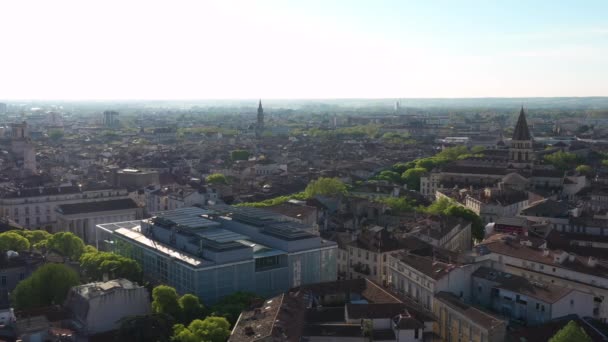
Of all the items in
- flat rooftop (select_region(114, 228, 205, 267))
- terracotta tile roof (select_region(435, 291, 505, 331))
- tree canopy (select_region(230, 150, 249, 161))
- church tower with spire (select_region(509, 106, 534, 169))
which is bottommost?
tree canopy (select_region(230, 150, 249, 161))

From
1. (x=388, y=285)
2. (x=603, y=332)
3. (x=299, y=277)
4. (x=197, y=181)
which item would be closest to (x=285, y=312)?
(x=299, y=277)

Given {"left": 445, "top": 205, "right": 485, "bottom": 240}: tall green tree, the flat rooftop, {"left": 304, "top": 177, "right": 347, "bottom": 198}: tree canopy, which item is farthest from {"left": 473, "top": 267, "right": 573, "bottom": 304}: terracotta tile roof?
{"left": 304, "top": 177, "right": 347, "bottom": 198}: tree canopy

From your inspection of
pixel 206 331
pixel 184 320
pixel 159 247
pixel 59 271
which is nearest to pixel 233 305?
pixel 184 320

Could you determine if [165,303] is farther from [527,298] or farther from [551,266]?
[551,266]

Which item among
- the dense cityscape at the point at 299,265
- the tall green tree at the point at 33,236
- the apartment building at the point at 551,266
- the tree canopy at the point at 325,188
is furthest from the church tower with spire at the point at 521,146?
the tall green tree at the point at 33,236

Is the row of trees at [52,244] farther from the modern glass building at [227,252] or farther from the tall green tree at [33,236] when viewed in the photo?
the modern glass building at [227,252]

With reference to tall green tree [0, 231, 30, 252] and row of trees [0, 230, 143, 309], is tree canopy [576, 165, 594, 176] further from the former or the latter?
tall green tree [0, 231, 30, 252]
